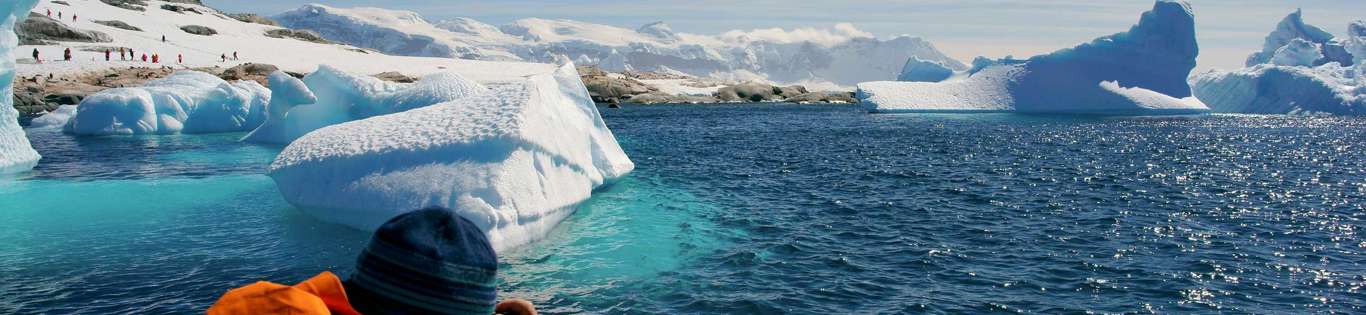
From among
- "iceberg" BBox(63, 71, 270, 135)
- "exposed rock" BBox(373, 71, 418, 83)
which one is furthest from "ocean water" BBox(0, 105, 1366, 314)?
"exposed rock" BBox(373, 71, 418, 83)

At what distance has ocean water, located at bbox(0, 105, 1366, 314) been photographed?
420 inches

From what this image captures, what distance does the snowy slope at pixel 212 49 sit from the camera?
64.2 m

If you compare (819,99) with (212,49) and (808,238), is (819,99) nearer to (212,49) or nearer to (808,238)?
(212,49)

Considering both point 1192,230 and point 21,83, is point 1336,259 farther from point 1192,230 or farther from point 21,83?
point 21,83

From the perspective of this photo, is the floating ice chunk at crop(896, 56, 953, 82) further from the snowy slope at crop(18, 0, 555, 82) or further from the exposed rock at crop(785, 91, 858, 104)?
the snowy slope at crop(18, 0, 555, 82)

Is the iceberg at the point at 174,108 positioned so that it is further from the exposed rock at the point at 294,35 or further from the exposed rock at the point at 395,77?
the exposed rock at the point at 294,35

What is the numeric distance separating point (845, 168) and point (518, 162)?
555 inches

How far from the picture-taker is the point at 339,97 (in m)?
30.1

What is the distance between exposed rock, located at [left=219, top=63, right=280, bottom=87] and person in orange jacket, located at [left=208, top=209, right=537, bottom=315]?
6311cm

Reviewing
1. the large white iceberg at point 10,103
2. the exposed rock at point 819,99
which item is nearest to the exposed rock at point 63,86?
the large white iceberg at point 10,103

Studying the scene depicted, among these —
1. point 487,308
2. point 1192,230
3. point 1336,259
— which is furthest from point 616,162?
point 487,308

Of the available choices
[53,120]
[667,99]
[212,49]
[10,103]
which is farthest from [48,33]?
[10,103]

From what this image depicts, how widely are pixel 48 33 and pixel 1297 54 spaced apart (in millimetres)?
94177

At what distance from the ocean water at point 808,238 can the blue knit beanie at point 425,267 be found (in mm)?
7210
